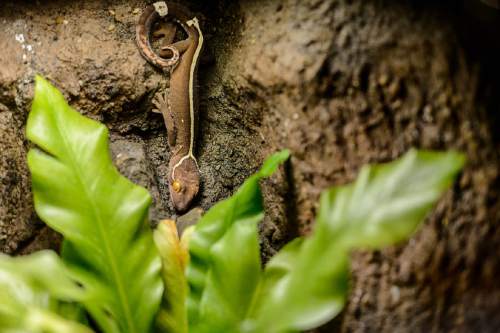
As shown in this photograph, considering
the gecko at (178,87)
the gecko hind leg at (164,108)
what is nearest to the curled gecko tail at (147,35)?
the gecko at (178,87)

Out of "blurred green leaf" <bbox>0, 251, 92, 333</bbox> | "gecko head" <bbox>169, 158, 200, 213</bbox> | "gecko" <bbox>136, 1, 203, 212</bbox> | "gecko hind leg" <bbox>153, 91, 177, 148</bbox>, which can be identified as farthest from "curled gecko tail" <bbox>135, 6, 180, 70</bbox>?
"blurred green leaf" <bbox>0, 251, 92, 333</bbox>

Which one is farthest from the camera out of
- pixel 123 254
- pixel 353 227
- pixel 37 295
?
pixel 123 254

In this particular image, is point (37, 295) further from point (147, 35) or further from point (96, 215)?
point (147, 35)

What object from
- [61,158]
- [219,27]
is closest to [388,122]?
[219,27]

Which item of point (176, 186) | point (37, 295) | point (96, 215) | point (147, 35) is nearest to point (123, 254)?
point (96, 215)

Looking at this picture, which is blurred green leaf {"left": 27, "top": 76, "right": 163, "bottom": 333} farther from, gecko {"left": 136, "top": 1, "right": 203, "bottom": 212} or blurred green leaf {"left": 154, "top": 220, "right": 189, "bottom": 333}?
gecko {"left": 136, "top": 1, "right": 203, "bottom": 212}

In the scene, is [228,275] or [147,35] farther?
[147,35]
